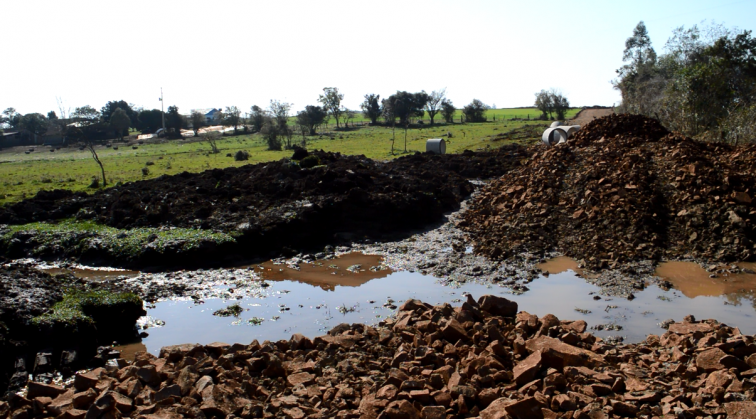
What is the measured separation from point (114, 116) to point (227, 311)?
63820 millimetres

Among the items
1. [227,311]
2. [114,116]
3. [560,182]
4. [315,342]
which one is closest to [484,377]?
[315,342]

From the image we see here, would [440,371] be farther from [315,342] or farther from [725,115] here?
[725,115]

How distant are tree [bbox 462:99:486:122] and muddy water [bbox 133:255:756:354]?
2435 inches

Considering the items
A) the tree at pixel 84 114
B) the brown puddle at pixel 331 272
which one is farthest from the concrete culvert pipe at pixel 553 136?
the tree at pixel 84 114

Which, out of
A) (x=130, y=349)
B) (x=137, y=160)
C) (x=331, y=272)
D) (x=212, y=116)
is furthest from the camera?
(x=212, y=116)

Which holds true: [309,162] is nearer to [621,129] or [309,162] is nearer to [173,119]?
[621,129]

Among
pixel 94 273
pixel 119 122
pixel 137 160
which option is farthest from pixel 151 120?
pixel 94 273

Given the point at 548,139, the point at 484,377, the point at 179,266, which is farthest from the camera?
the point at 548,139

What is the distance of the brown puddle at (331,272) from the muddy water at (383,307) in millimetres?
103

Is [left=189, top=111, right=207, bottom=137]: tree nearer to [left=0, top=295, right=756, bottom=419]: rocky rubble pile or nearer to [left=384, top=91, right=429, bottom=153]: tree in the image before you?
[left=384, top=91, right=429, bottom=153]: tree

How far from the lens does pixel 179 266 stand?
40.1 ft

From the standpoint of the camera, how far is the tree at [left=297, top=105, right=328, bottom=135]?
58656 mm

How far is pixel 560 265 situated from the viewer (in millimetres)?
11078

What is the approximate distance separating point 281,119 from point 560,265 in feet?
128
